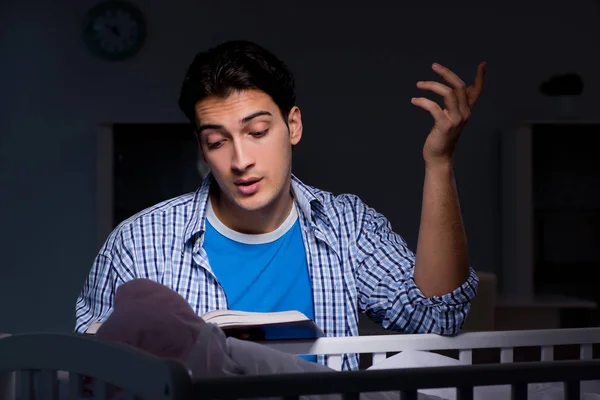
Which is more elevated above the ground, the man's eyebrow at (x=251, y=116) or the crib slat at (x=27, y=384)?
the man's eyebrow at (x=251, y=116)

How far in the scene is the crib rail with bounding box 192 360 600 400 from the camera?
2.53 feet

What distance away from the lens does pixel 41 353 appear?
2.92ft

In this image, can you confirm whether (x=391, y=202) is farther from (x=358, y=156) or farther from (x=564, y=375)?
(x=564, y=375)

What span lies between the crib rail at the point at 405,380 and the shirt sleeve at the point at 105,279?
2.79ft

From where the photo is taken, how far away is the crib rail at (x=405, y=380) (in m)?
0.77

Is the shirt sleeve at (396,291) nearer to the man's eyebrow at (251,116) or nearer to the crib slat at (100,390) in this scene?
the man's eyebrow at (251,116)

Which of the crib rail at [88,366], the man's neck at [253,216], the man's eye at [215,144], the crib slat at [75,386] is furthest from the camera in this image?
the man's neck at [253,216]

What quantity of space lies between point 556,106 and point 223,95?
363 centimetres

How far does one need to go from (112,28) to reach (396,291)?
3.56 metres

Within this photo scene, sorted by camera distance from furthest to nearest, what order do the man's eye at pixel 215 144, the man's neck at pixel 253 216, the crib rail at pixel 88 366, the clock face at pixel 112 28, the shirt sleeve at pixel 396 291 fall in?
the clock face at pixel 112 28 < the man's neck at pixel 253 216 < the man's eye at pixel 215 144 < the shirt sleeve at pixel 396 291 < the crib rail at pixel 88 366

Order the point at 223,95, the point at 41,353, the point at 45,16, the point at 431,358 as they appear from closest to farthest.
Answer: the point at 41,353, the point at 431,358, the point at 223,95, the point at 45,16

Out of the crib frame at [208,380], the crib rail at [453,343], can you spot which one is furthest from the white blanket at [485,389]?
the crib frame at [208,380]

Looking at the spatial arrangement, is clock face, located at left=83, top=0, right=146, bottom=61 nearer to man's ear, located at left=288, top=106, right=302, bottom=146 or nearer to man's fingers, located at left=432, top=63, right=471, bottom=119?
man's ear, located at left=288, top=106, right=302, bottom=146

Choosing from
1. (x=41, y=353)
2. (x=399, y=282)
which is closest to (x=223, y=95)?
(x=399, y=282)
